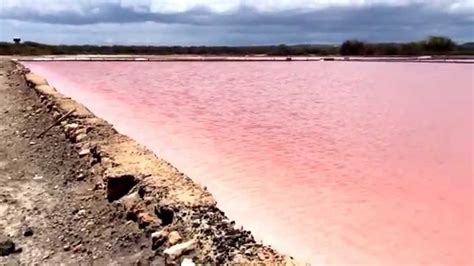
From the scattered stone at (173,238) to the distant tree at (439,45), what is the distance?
167ft

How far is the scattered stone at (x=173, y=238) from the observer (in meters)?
3.03

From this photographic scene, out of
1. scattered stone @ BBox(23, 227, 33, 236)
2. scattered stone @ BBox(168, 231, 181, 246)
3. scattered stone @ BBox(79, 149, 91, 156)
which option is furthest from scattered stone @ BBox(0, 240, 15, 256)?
scattered stone @ BBox(79, 149, 91, 156)

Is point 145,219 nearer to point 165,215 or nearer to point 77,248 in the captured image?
point 165,215

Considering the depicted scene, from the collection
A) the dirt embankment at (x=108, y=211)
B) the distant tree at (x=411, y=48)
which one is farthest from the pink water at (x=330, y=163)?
the distant tree at (x=411, y=48)

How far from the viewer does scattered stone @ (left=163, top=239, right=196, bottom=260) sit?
284 cm

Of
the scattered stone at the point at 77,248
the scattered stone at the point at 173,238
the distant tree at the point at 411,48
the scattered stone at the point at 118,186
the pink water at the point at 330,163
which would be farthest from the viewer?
the distant tree at the point at 411,48

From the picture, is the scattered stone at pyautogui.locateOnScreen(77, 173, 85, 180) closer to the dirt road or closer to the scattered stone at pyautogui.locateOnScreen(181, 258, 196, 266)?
the dirt road

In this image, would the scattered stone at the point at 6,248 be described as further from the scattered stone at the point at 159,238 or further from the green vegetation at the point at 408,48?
the green vegetation at the point at 408,48

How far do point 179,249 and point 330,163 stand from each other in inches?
171

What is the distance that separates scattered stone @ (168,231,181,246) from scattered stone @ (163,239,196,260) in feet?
0.31

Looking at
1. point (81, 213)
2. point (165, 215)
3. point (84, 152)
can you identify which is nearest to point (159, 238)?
point (165, 215)

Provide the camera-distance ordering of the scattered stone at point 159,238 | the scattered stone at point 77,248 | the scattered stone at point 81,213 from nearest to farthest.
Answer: the scattered stone at point 159,238 → the scattered stone at point 77,248 → the scattered stone at point 81,213

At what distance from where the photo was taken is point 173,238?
306 cm

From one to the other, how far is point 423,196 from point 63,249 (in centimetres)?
318
